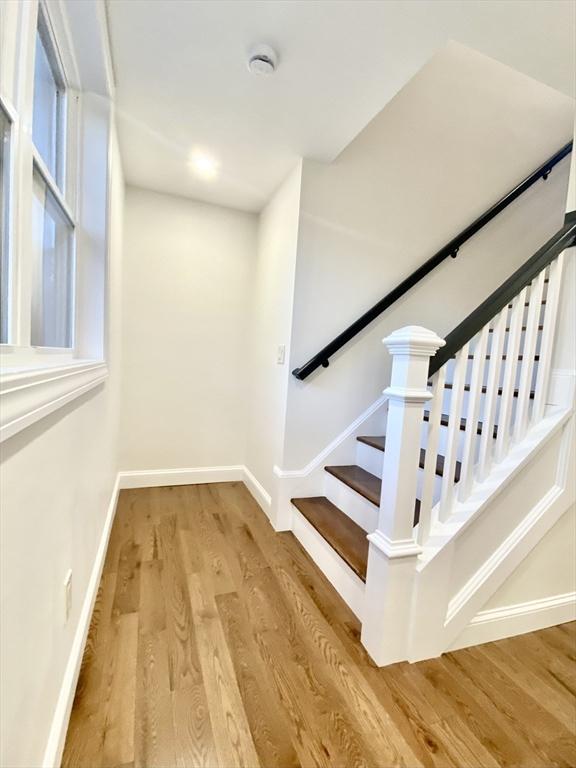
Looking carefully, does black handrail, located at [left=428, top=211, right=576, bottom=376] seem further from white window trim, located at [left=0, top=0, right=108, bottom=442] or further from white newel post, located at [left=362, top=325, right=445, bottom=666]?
white window trim, located at [left=0, top=0, right=108, bottom=442]

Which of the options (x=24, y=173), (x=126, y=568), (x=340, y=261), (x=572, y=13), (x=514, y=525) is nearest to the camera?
(x=24, y=173)

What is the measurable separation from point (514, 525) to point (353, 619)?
0.79m

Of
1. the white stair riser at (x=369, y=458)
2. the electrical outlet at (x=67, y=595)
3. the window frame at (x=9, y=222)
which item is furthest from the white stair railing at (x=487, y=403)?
the window frame at (x=9, y=222)

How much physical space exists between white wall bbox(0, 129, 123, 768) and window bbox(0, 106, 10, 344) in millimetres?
232

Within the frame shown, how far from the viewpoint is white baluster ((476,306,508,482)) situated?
139 centimetres

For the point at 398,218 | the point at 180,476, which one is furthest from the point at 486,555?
the point at 180,476

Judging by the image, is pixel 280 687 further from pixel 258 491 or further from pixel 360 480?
pixel 258 491

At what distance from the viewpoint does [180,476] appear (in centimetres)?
290

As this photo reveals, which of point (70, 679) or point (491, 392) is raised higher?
point (491, 392)

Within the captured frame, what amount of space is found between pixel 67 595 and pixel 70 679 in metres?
0.27

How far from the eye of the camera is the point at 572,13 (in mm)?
1134

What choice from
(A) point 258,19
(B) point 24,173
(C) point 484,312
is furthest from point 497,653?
(A) point 258,19

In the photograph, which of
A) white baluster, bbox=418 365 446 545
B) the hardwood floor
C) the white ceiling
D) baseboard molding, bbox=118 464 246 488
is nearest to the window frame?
the white ceiling

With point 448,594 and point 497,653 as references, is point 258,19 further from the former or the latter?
point 497,653
